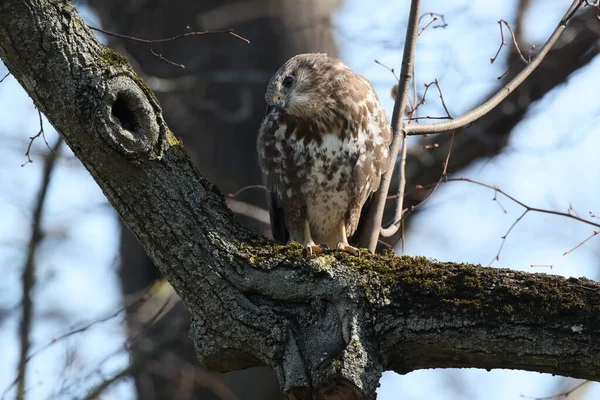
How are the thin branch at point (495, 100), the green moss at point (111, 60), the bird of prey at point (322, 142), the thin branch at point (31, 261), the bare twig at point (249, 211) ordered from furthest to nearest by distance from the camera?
1. the bare twig at point (249, 211)
2. the thin branch at point (31, 261)
3. the bird of prey at point (322, 142)
4. the thin branch at point (495, 100)
5. the green moss at point (111, 60)

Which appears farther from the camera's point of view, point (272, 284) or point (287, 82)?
point (287, 82)

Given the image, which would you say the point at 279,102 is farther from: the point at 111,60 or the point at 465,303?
the point at 465,303

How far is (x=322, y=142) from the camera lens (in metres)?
4.35

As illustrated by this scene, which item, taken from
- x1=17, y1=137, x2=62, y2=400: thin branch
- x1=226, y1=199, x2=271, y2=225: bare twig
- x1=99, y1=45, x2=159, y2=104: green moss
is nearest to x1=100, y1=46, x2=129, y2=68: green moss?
x1=99, y1=45, x2=159, y2=104: green moss

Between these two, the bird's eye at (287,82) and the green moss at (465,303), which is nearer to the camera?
the green moss at (465,303)

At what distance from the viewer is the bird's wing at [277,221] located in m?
4.70

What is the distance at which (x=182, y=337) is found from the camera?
691 centimetres

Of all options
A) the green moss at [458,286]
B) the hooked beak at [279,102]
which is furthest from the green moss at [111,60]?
the hooked beak at [279,102]

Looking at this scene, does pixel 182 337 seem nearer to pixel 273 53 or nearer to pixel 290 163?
pixel 273 53

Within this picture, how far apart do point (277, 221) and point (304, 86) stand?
834 millimetres

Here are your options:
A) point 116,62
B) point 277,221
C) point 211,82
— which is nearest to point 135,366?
point 277,221

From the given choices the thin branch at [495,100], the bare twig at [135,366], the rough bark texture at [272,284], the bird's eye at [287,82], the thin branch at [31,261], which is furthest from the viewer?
the bare twig at [135,366]

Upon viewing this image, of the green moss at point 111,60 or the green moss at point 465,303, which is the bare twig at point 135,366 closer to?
the green moss at point 111,60

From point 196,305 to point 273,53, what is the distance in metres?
4.33
